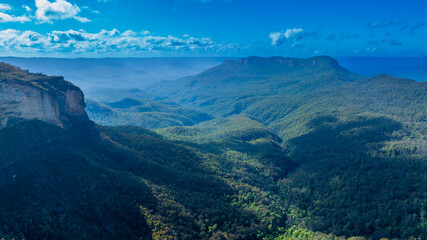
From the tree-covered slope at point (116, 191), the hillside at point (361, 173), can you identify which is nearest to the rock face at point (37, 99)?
the tree-covered slope at point (116, 191)

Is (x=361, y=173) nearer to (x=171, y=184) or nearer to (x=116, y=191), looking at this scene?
(x=171, y=184)

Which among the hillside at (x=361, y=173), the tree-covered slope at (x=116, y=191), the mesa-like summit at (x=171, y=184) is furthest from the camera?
the hillside at (x=361, y=173)

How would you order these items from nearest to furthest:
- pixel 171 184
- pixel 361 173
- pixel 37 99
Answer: pixel 37 99 < pixel 171 184 < pixel 361 173

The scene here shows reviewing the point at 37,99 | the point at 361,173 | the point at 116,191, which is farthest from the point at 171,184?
the point at 361,173

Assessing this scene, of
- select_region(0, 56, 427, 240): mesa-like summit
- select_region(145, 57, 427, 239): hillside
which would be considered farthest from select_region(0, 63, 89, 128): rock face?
select_region(145, 57, 427, 239): hillside

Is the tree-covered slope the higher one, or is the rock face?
the rock face

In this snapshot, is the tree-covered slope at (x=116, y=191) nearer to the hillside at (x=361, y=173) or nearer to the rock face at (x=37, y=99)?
the rock face at (x=37, y=99)

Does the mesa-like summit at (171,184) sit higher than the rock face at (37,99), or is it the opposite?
the rock face at (37,99)

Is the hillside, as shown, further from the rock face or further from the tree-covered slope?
the rock face
